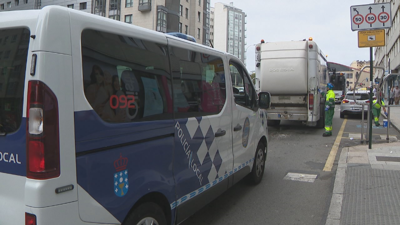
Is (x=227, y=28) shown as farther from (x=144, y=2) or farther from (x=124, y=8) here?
(x=144, y=2)

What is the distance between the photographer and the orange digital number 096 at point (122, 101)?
2543 mm

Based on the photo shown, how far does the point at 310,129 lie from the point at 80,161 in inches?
448

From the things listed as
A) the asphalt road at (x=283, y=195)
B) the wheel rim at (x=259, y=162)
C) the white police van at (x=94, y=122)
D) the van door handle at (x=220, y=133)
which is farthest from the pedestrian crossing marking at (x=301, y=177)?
the white police van at (x=94, y=122)

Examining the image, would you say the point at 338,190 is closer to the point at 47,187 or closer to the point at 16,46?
the point at 47,187

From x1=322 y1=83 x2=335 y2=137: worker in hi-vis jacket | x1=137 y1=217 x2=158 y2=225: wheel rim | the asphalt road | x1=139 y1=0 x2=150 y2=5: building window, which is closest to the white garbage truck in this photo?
x1=322 y1=83 x2=335 y2=137: worker in hi-vis jacket

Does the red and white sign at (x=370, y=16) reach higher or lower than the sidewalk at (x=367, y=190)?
higher

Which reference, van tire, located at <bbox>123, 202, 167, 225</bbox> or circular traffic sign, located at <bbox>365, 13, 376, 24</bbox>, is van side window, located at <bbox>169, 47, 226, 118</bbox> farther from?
circular traffic sign, located at <bbox>365, 13, 376, 24</bbox>

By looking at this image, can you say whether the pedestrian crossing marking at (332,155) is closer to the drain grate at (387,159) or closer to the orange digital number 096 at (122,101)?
the drain grate at (387,159)

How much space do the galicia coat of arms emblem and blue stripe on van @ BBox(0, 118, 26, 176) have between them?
2.05 feet

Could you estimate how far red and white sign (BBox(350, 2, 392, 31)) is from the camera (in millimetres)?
7754

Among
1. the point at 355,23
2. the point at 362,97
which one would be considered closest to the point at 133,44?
the point at 355,23

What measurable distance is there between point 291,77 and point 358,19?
132 inches

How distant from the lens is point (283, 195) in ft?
17.3

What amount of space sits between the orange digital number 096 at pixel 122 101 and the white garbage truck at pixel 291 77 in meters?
9.08
